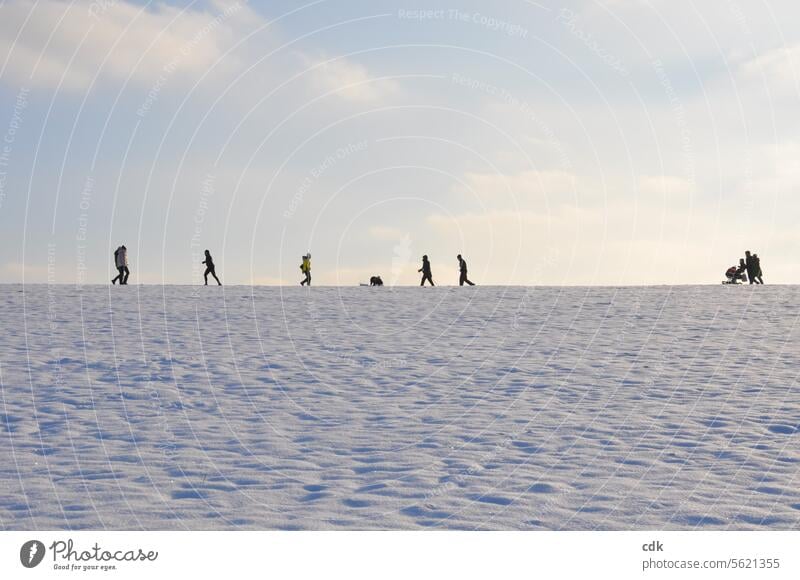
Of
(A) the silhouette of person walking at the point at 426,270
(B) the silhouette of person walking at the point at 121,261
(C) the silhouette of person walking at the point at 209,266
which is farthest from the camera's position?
(A) the silhouette of person walking at the point at 426,270

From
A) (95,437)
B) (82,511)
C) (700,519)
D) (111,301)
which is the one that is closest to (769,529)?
(700,519)

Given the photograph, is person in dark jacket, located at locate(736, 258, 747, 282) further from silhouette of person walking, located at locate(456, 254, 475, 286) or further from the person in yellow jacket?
the person in yellow jacket

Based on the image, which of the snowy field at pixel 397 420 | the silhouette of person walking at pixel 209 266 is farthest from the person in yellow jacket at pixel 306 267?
the snowy field at pixel 397 420

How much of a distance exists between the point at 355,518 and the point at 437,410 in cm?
454

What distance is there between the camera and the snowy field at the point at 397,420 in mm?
7840

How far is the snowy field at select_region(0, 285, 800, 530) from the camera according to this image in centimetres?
784

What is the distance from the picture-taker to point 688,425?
36.0 feet

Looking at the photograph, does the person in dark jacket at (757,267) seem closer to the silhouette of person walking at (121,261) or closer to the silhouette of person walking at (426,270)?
the silhouette of person walking at (426,270)

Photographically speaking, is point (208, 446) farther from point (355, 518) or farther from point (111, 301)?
point (111, 301)

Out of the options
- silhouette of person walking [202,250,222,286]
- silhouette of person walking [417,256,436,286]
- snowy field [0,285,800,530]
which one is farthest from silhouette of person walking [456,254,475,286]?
snowy field [0,285,800,530]

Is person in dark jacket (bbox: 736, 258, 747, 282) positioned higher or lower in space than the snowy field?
higher

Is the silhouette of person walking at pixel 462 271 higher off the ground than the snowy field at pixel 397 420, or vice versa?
the silhouette of person walking at pixel 462 271

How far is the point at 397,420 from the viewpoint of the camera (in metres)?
11.3

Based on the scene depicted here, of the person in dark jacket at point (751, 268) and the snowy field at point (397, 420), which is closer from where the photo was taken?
the snowy field at point (397, 420)
